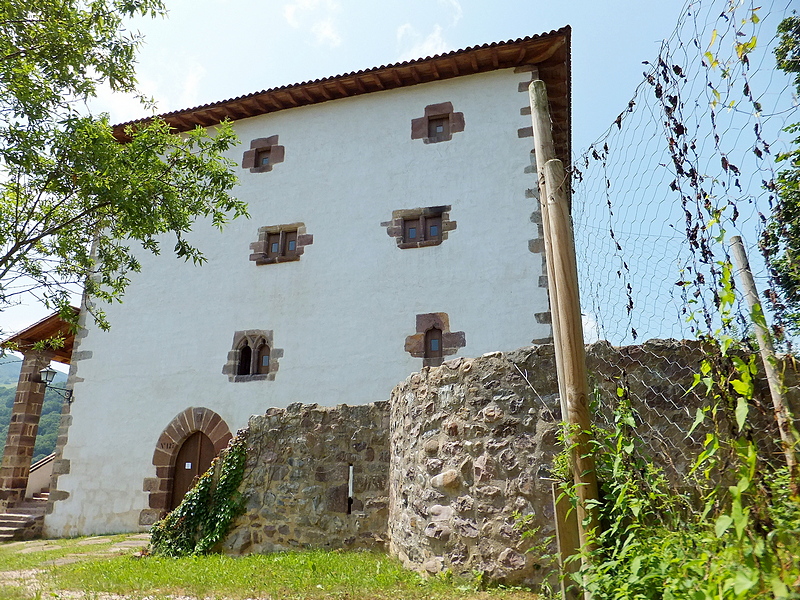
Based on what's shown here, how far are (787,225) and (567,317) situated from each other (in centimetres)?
82

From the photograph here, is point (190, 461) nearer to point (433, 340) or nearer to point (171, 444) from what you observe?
point (171, 444)

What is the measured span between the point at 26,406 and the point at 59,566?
683 cm

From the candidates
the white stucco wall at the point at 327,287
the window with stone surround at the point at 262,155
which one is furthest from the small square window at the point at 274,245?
the window with stone surround at the point at 262,155

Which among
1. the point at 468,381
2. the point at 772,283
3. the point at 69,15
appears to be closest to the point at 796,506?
the point at 772,283

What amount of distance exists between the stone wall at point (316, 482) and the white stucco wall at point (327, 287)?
2875mm

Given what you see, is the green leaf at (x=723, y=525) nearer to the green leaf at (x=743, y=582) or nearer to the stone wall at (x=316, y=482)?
the green leaf at (x=743, y=582)

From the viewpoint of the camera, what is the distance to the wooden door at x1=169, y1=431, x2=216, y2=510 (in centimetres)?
948

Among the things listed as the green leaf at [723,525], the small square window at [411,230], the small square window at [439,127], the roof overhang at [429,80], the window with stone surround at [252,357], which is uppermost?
the roof overhang at [429,80]

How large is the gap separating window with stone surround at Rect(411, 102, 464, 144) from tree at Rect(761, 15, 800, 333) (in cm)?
809

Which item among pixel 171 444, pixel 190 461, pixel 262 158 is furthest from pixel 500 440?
pixel 262 158

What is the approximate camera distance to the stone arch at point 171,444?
939cm

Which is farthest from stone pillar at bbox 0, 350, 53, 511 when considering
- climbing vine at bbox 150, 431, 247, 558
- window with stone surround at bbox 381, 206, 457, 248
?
window with stone surround at bbox 381, 206, 457, 248

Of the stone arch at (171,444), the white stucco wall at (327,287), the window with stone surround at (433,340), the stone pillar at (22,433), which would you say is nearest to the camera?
the window with stone surround at (433,340)

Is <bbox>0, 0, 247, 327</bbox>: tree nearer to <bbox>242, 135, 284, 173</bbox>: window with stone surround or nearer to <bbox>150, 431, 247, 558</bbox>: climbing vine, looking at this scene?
<bbox>150, 431, 247, 558</bbox>: climbing vine
